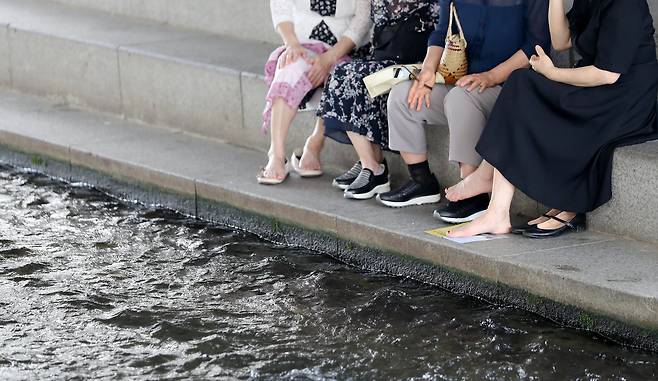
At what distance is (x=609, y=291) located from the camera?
16.4 feet

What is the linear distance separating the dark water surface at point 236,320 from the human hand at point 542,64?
1027mm

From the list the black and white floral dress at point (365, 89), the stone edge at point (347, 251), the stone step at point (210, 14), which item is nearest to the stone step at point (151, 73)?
the stone step at point (210, 14)

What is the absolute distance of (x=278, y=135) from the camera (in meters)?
6.70

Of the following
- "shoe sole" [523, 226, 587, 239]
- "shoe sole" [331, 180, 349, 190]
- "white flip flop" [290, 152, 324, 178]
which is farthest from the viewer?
"white flip flop" [290, 152, 324, 178]

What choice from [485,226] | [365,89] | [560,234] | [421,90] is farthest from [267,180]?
[560,234]

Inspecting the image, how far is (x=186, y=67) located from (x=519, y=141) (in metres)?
2.73

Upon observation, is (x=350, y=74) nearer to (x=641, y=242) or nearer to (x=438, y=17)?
(x=438, y=17)

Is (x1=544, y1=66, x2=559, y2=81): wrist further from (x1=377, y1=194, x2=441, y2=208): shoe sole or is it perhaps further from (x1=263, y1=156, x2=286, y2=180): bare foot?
(x1=263, y1=156, x2=286, y2=180): bare foot

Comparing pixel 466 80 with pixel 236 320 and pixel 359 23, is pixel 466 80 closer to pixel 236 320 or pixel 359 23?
pixel 359 23

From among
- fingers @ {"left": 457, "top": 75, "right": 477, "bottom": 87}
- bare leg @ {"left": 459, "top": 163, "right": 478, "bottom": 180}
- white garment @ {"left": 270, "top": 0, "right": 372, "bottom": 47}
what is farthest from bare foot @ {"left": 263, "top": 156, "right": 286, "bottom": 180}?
fingers @ {"left": 457, "top": 75, "right": 477, "bottom": 87}

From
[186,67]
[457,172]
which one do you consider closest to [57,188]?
[186,67]

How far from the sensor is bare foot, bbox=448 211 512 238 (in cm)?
569

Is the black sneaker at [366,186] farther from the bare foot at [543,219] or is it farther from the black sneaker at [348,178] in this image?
the bare foot at [543,219]

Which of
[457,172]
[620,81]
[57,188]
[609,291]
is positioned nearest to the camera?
[609,291]
